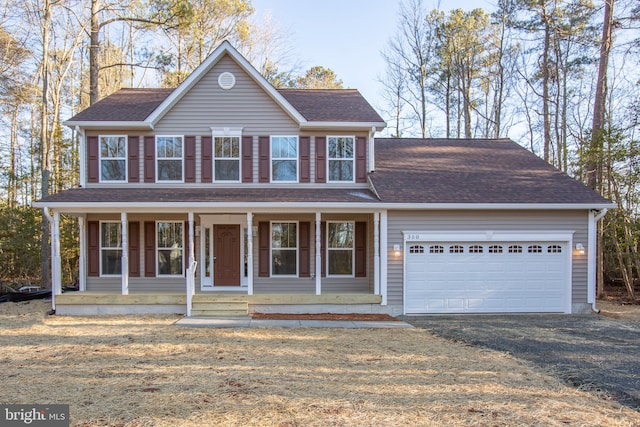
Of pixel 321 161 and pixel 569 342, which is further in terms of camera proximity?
pixel 321 161

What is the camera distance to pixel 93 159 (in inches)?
498

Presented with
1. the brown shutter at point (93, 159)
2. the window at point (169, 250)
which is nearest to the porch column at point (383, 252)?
the window at point (169, 250)

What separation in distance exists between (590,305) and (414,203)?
5.34m

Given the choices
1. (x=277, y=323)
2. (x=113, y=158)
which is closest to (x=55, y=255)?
(x=113, y=158)

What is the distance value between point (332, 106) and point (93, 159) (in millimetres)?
6984

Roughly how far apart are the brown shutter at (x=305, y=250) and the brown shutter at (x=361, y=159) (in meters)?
1.99

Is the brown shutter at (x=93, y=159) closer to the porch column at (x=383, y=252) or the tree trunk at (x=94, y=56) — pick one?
the tree trunk at (x=94, y=56)

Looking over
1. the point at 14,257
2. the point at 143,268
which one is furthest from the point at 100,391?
the point at 14,257

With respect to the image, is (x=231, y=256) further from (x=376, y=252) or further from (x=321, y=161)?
(x=376, y=252)

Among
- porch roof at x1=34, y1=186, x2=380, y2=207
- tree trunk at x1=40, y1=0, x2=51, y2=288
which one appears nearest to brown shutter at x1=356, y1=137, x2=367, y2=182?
porch roof at x1=34, y1=186, x2=380, y2=207

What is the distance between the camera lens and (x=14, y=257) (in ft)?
59.6

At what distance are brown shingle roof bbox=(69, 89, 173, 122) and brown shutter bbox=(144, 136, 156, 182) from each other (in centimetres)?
63

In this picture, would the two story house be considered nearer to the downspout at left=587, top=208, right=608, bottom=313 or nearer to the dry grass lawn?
the downspout at left=587, top=208, right=608, bottom=313

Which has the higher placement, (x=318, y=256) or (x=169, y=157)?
(x=169, y=157)
